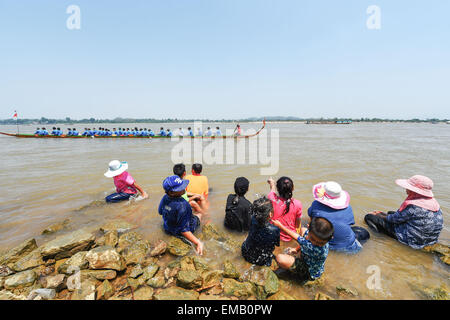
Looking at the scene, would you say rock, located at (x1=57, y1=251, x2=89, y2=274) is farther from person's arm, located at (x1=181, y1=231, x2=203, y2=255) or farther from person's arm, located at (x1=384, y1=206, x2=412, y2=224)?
person's arm, located at (x1=384, y1=206, x2=412, y2=224)

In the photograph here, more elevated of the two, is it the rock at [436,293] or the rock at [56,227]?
the rock at [56,227]

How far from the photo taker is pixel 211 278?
269 centimetres

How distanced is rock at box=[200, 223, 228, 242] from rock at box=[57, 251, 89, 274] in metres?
1.94

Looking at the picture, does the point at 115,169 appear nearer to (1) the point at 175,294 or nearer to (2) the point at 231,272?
(1) the point at 175,294

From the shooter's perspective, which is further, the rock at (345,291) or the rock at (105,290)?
the rock at (345,291)

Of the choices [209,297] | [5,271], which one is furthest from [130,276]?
[5,271]

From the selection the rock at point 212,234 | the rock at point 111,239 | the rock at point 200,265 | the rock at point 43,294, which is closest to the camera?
the rock at point 43,294

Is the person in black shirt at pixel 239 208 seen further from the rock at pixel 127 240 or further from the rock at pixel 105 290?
the rock at pixel 105 290

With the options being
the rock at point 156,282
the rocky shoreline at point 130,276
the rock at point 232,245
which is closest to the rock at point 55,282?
the rocky shoreline at point 130,276

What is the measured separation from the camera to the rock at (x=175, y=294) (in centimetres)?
233

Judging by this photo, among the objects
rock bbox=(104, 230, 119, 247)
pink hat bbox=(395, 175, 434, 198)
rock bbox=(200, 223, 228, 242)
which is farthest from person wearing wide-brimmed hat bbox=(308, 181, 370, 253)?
rock bbox=(104, 230, 119, 247)

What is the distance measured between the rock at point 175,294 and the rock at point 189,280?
2.6 inches

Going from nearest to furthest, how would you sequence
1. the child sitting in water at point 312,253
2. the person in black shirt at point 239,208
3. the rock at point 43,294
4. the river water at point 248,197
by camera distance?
the child sitting in water at point 312,253, the rock at point 43,294, the river water at point 248,197, the person in black shirt at point 239,208
